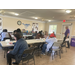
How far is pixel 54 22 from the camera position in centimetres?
837

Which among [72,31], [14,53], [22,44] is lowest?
[14,53]

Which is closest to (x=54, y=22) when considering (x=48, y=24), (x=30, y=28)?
(x=48, y=24)

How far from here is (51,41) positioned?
3.34 m

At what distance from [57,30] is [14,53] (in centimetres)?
710

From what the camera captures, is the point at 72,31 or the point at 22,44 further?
the point at 72,31

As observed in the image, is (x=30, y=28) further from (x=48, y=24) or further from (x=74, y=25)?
(x=74, y=25)

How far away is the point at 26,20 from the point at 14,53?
18.7 ft

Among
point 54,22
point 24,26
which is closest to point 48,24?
point 54,22

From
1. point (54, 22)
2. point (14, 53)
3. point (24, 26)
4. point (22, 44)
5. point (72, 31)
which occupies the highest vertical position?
point (54, 22)
